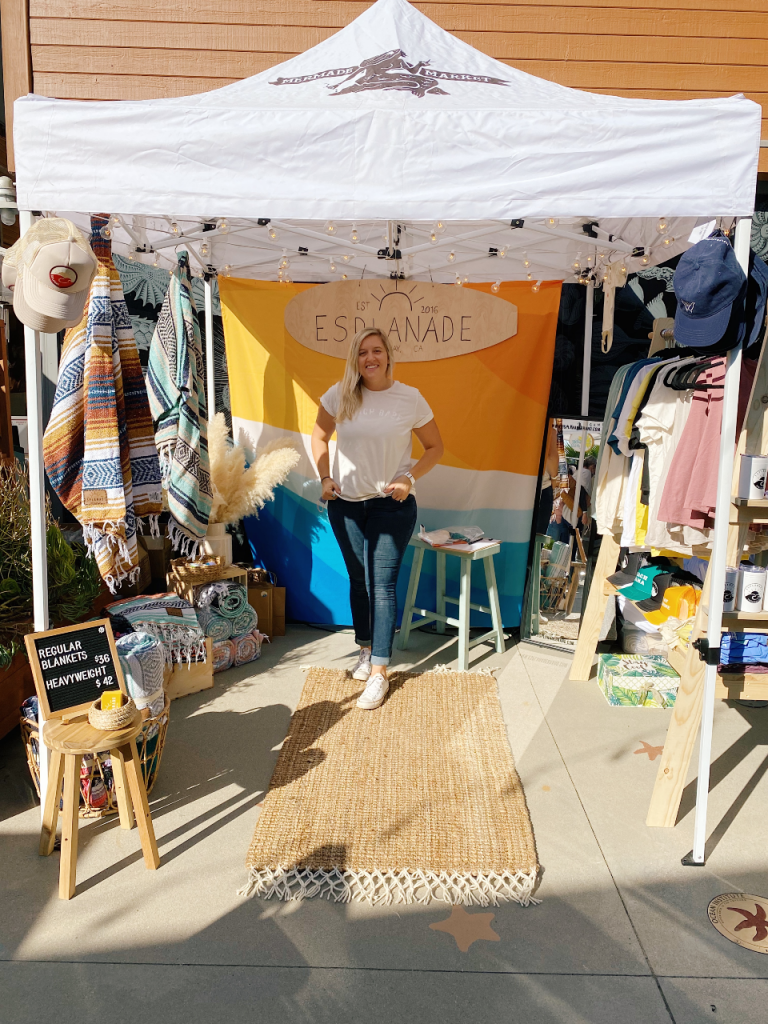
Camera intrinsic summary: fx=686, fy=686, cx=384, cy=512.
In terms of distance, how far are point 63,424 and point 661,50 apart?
3867 millimetres

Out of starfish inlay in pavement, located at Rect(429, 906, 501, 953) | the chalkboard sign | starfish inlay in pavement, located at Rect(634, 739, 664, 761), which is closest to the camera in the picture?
starfish inlay in pavement, located at Rect(429, 906, 501, 953)

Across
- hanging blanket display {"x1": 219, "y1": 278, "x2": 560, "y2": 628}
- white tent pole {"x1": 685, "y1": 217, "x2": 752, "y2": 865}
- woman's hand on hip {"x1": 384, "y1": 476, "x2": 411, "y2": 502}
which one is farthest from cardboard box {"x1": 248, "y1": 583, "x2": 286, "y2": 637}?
white tent pole {"x1": 685, "y1": 217, "x2": 752, "y2": 865}

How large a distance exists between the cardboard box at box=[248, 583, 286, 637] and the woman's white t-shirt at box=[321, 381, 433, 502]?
1074 millimetres

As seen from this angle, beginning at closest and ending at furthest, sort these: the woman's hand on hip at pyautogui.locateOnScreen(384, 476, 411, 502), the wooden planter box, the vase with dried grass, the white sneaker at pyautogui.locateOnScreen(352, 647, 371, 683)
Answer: the wooden planter box → the woman's hand on hip at pyautogui.locateOnScreen(384, 476, 411, 502) → the white sneaker at pyautogui.locateOnScreen(352, 647, 371, 683) → the vase with dried grass

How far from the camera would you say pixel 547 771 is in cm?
259

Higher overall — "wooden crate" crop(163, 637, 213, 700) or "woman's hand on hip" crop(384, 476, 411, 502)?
"woman's hand on hip" crop(384, 476, 411, 502)

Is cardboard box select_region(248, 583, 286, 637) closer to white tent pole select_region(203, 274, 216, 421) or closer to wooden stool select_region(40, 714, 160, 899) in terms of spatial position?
white tent pole select_region(203, 274, 216, 421)

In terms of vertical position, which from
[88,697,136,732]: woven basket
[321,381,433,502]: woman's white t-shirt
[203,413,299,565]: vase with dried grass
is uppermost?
[321,381,433,502]: woman's white t-shirt

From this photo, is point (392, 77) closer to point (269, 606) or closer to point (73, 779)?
point (73, 779)

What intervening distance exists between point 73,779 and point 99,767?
356 mm

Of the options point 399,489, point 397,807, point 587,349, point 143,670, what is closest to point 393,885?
point 397,807

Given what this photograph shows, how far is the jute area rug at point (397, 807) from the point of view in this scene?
196 centimetres

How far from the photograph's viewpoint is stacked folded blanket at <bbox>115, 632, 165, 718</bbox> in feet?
7.75

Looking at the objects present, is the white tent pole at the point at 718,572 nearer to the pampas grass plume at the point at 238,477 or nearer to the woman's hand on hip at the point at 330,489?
the woman's hand on hip at the point at 330,489
